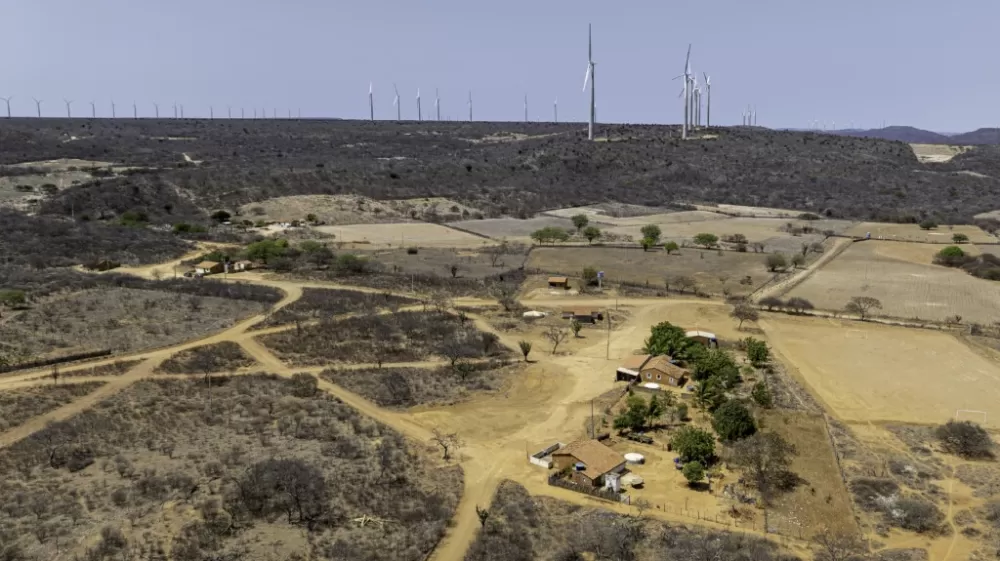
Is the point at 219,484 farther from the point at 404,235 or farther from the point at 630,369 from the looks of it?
the point at 404,235

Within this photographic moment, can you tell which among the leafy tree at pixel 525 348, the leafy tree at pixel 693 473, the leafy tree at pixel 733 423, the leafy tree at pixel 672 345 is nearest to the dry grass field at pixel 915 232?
the leafy tree at pixel 672 345

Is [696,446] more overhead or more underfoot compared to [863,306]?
more underfoot

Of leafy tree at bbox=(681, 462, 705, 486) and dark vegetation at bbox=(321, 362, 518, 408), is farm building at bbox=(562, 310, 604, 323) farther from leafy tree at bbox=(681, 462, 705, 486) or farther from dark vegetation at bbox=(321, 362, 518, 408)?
leafy tree at bbox=(681, 462, 705, 486)

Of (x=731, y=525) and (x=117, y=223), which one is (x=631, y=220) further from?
(x=731, y=525)

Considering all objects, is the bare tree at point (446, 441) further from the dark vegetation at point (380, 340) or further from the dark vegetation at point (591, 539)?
the dark vegetation at point (380, 340)

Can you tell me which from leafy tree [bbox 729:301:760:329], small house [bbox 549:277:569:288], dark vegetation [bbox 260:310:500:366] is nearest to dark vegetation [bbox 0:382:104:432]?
dark vegetation [bbox 260:310:500:366]

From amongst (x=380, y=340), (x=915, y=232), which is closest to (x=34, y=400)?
(x=380, y=340)

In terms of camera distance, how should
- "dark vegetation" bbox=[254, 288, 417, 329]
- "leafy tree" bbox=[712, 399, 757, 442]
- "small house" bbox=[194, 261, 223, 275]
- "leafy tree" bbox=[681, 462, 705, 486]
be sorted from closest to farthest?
"leafy tree" bbox=[681, 462, 705, 486] < "leafy tree" bbox=[712, 399, 757, 442] < "dark vegetation" bbox=[254, 288, 417, 329] < "small house" bbox=[194, 261, 223, 275]

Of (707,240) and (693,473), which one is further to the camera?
(707,240)
